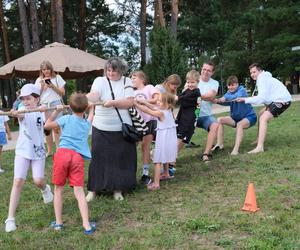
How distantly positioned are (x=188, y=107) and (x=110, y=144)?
2141 millimetres

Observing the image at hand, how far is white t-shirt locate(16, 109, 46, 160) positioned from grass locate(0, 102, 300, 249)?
2.39ft

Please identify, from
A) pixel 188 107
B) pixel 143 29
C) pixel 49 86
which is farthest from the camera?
pixel 143 29

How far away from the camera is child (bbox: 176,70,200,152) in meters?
7.38

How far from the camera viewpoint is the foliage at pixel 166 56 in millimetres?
21891

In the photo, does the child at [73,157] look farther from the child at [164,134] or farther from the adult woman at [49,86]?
the adult woman at [49,86]

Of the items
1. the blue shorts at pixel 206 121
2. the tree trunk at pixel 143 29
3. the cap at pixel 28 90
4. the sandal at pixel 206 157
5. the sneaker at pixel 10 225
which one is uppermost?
the tree trunk at pixel 143 29

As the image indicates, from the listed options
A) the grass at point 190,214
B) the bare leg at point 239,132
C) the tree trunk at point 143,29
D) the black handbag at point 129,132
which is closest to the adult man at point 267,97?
the bare leg at point 239,132

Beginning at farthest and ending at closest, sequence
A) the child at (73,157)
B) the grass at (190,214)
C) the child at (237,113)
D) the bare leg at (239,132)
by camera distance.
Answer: the child at (237,113)
the bare leg at (239,132)
the child at (73,157)
the grass at (190,214)

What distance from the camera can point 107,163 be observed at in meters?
5.72

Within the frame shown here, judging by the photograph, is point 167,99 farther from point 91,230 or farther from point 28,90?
point 91,230

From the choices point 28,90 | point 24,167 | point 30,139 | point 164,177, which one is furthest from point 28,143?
point 164,177

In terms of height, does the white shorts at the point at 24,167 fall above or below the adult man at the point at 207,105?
below

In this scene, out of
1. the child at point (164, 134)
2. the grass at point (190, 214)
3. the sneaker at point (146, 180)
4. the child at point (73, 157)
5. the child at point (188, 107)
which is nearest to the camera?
the grass at point (190, 214)

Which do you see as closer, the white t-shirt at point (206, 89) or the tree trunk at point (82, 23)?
the white t-shirt at point (206, 89)
